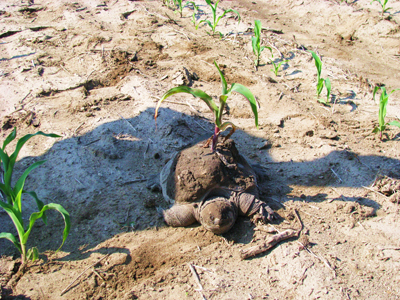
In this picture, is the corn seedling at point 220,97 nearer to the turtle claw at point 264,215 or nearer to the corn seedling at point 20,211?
the turtle claw at point 264,215

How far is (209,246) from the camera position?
2.47 m

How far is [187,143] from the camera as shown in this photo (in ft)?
11.5

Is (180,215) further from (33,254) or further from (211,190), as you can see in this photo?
(33,254)

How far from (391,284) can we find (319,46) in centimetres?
491

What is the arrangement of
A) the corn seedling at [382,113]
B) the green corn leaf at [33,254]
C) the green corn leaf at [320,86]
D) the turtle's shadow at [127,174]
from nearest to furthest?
the green corn leaf at [33,254] → the turtle's shadow at [127,174] → the corn seedling at [382,113] → the green corn leaf at [320,86]

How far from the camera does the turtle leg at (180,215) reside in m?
2.59

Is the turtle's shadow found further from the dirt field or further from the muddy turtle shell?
the muddy turtle shell

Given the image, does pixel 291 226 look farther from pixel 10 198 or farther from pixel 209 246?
pixel 10 198

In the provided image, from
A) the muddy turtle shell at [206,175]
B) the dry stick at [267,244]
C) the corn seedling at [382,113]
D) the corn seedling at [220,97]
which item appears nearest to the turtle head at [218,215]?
the muddy turtle shell at [206,175]

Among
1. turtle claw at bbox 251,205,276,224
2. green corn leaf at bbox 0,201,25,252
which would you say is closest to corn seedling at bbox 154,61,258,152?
turtle claw at bbox 251,205,276,224

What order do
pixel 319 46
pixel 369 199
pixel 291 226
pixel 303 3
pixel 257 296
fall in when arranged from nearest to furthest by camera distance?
pixel 257 296 → pixel 291 226 → pixel 369 199 → pixel 319 46 → pixel 303 3

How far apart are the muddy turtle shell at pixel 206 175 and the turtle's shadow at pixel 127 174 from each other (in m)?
0.31

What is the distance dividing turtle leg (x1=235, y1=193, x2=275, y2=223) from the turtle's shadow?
11cm

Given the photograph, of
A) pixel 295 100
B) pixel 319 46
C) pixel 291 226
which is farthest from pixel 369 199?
pixel 319 46
